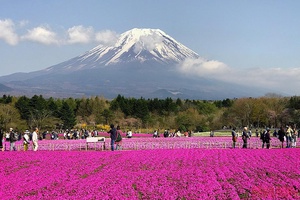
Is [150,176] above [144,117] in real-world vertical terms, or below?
below

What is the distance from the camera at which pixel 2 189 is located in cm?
1288

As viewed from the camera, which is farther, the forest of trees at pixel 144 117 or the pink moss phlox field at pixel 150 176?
the forest of trees at pixel 144 117

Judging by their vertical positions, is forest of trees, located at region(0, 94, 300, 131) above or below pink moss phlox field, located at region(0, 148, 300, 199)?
above

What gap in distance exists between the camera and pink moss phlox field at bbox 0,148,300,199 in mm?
12055

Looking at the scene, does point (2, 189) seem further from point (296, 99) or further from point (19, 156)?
point (296, 99)

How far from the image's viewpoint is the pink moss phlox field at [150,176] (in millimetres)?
12055

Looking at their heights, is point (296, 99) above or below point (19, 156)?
above

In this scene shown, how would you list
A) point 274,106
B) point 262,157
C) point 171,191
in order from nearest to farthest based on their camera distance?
point 171,191, point 262,157, point 274,106

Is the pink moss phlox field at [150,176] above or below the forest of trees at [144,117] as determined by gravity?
below

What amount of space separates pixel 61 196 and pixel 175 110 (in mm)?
98996

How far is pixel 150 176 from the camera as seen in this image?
1563 cm

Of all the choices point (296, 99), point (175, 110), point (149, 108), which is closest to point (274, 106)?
point (296, 99)

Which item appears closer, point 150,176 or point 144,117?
point 150,176

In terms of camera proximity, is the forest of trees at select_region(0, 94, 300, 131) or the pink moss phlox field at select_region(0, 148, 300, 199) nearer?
the pink moss phlox field at select_region(0, 148, 300, 199)
